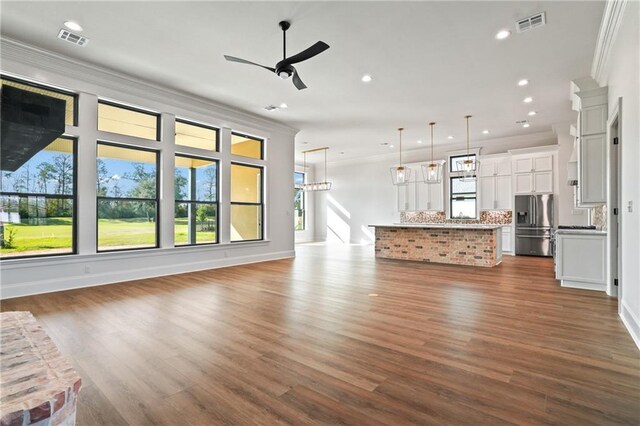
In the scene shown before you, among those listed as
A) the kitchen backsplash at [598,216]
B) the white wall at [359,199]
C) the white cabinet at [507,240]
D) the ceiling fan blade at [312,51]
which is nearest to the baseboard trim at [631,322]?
the kitchen backsplash at [598,216]

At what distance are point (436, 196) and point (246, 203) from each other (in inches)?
242

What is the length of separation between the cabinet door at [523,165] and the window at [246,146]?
22.5 feet

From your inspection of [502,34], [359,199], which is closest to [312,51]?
[502,34]

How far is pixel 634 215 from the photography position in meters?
3.12

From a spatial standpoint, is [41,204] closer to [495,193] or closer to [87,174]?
[87,174]

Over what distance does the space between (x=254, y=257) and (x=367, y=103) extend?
4.26m

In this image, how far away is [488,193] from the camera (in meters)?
9.49

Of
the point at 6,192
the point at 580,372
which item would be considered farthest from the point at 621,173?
the point at 6,192

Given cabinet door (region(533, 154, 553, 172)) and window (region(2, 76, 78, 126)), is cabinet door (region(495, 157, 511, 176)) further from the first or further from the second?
window (region(2, 76, 78, 126))

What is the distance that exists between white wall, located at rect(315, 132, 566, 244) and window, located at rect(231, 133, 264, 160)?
5.51 m

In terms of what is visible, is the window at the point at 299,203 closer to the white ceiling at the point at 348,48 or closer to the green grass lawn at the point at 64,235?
the white ceiling at the point at 348,48

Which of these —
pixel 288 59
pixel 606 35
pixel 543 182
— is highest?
pixel 606 35

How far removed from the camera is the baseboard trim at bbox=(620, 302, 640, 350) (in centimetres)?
283

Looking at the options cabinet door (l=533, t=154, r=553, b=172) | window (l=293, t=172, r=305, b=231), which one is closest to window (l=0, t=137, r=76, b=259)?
window (l=293, t=172, r=305, b=231)
